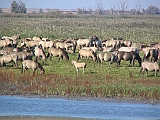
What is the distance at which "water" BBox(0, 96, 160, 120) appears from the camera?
54.0 feet

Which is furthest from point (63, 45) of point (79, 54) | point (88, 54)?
point (88, 54)

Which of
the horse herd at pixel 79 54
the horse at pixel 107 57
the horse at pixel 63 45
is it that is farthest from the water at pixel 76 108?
the horse at pixel 63 45

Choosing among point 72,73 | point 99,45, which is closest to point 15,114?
point 72,73

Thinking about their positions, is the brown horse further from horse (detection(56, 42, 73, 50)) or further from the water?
horse (detection(56, 42, 73, 50))

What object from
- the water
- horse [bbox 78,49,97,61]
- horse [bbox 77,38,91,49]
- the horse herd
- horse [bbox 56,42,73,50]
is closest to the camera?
the water

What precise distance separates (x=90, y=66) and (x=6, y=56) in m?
4.82

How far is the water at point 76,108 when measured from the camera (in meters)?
16.5

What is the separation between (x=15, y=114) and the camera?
53.6ft

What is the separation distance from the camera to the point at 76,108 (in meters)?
17.5

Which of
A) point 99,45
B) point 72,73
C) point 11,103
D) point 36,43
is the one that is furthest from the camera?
point 99,45

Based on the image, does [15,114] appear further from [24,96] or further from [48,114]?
[24,96]

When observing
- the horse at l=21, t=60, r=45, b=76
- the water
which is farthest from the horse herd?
the water

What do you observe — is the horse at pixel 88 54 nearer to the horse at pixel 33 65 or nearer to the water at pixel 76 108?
the horse at pixel 33 65

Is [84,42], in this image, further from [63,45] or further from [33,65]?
[33,65]
